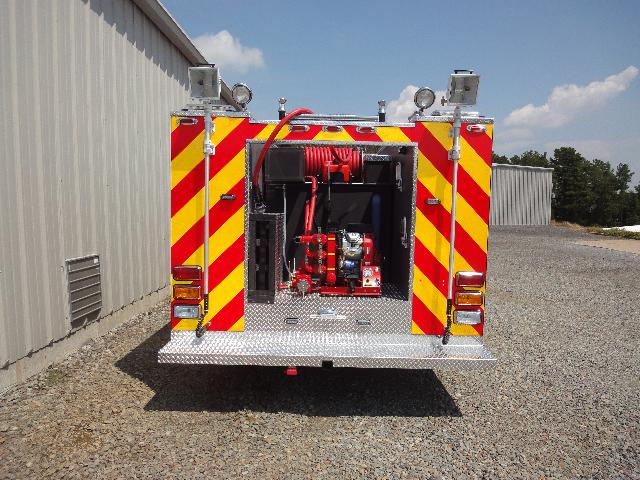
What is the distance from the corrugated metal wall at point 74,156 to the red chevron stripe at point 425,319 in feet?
11.3

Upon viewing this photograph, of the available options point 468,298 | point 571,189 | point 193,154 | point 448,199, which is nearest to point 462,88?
point 448,199

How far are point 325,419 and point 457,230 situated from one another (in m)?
1.81

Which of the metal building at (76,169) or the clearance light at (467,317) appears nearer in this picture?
the clearance light at (467,317)

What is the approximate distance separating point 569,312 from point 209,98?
666 centimetres

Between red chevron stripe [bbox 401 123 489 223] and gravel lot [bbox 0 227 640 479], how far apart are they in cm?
168

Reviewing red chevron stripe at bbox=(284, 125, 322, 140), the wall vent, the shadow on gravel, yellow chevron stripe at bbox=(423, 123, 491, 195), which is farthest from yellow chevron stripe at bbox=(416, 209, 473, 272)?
the wall vent

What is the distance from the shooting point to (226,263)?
3.94m

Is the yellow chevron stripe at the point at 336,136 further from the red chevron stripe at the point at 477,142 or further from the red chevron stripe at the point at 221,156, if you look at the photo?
the red chevron stripe at the point at 477,142

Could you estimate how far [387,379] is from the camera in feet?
15.4

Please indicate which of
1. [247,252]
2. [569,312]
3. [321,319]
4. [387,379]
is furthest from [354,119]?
[569,312]

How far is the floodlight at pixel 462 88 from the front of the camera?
3656mm

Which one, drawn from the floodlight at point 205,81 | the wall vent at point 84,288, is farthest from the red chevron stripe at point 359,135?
the wall vent at point 84,288

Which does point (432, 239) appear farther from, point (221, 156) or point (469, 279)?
point (221, 156)

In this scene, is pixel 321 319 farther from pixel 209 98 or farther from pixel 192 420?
pixel 209 98
